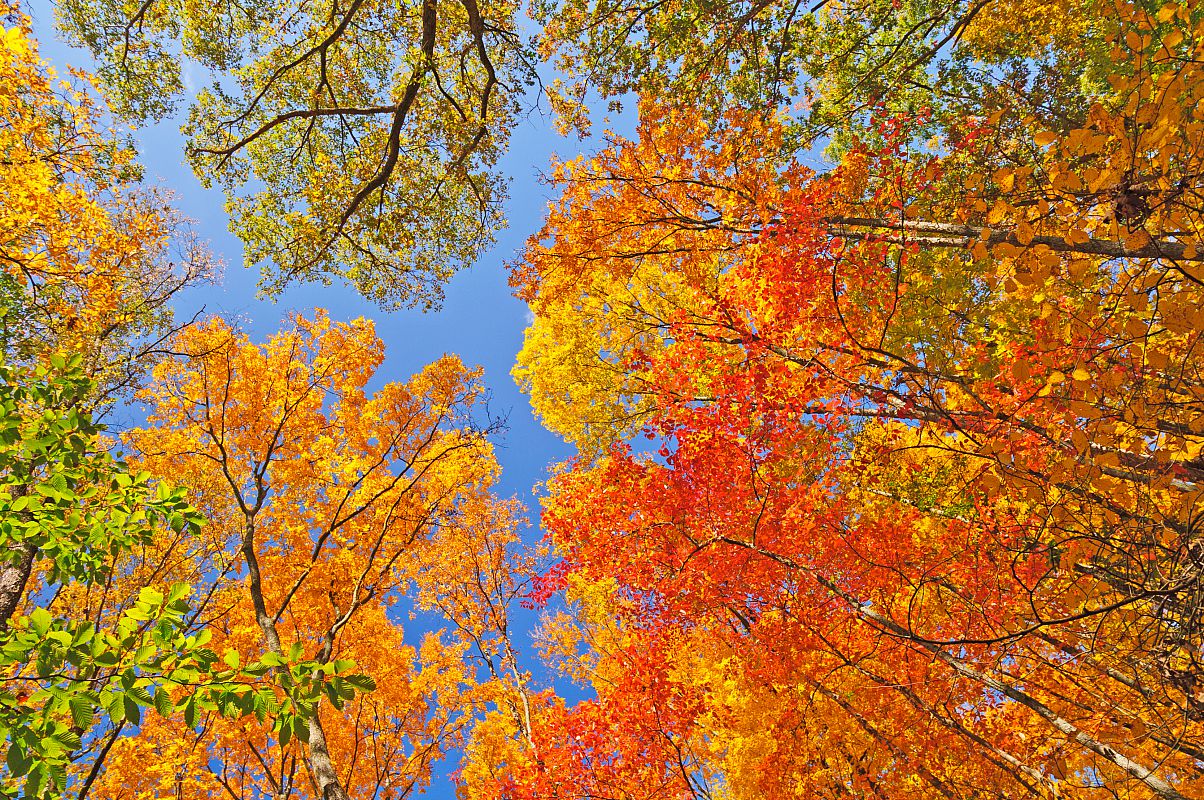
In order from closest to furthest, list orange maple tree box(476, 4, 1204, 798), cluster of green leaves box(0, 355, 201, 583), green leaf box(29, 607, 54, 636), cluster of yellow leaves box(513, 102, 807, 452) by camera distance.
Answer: green leaf box(29, 607, 54, 636) → cluster of green leaves box(0, 355, 201, 583) → orange maple tree box(476, 4, 1204, 798) → cluster of yellow leaves box(513, 102, 807, 452)

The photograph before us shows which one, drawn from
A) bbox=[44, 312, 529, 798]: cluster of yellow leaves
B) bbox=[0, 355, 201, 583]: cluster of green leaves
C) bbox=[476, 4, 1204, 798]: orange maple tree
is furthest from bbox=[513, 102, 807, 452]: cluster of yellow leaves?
bbox=[0, 355, 201, 583]: cluster of green leaves

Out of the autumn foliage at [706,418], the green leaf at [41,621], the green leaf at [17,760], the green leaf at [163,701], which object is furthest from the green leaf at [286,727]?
the autumn foliage at [706,418]

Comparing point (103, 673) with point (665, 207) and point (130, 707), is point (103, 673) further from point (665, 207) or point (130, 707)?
point (665, 207)

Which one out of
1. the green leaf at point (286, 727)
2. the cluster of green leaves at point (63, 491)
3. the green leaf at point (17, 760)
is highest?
the cluster of green leaves at point (63, 491)

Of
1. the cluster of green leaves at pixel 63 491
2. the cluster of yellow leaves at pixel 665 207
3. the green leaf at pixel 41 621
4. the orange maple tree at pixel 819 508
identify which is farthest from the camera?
the cluster of yellow leaves at pixel 665 207

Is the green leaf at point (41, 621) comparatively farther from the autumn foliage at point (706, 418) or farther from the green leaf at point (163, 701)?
the autumn foliage at point (706, 418)

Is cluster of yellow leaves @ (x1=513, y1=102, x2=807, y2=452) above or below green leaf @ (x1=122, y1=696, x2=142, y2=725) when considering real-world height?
above

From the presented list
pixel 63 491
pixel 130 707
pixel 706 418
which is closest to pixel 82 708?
pixel 130 707

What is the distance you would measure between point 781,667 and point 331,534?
23.9 ft

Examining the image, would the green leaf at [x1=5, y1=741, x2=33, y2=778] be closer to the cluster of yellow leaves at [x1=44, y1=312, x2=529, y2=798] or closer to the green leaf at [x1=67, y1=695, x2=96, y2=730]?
the green leaf at [x1=67, y1=695, x2=96, y2=730]

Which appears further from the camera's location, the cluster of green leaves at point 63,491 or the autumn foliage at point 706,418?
the autumn foliage at point 706,418

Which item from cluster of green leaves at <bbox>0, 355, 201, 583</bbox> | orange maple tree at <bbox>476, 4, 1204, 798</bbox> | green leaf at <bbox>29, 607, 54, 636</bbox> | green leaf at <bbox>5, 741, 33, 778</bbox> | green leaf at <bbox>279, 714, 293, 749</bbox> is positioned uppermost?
orange maple tree at <bbox>476, 4, 1204, 798</bbox>

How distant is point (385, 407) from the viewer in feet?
33.0

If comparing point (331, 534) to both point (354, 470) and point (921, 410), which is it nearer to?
point (354, 470)
